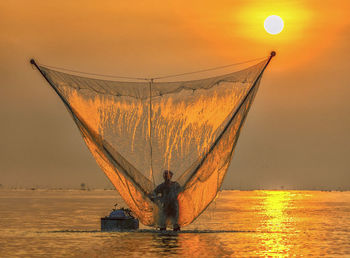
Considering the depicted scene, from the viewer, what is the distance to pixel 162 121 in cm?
2791

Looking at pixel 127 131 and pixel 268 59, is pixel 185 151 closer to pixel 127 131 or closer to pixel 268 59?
pixel 127 131

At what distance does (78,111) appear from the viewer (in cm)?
2828

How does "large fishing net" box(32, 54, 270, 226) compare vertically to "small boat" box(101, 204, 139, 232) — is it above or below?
above

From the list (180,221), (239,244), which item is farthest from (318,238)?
(180,221)

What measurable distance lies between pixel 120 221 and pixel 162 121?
5.50 metres

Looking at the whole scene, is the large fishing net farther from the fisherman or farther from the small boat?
the small boat

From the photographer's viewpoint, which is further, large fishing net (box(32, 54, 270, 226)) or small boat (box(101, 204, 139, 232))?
small boat (box(101, 204, 139, 232))

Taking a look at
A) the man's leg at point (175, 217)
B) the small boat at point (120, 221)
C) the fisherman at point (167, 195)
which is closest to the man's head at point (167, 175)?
the fisherman at point (167, 195)

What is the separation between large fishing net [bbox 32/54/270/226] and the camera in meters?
27.9

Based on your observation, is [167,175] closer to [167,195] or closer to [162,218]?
[167,195]

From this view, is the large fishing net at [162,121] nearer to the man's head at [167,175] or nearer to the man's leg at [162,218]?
the man's head at [167,175]

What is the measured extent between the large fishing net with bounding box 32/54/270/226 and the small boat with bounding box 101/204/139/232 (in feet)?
10.3

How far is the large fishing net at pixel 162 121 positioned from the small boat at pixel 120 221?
124 inches

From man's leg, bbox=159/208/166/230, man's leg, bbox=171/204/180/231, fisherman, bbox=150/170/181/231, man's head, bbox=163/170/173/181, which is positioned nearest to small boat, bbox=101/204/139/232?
man's leg, bbox=159/208/166/230
